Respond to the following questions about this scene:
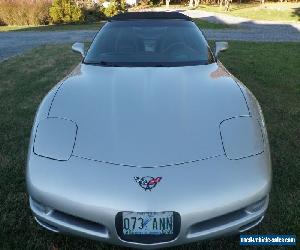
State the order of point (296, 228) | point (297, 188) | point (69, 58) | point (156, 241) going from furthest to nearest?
point (69, 58)
point (297, 188)
point (296, 228)
point (156, 241)

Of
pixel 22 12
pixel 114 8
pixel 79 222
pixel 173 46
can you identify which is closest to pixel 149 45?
pixel 173 46

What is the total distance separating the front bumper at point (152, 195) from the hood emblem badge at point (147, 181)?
0.08 feet

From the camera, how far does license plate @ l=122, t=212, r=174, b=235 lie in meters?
2.15

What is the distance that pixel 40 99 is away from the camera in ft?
19.4

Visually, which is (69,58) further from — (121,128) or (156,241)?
(156,241)

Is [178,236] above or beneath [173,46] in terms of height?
beneath

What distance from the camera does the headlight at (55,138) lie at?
2494 mm

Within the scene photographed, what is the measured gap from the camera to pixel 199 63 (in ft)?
12.0

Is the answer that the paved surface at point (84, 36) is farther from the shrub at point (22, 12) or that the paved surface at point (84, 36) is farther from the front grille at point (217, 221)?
the front grille at point (217, 221)

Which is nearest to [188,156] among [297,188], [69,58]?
[297,188]

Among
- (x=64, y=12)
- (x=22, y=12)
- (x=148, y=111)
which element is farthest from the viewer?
(x=22, y=12)

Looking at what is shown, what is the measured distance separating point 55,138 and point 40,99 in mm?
3486

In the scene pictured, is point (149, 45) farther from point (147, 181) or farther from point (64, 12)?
A: point (64, 12)

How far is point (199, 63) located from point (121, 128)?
1.39 meters
